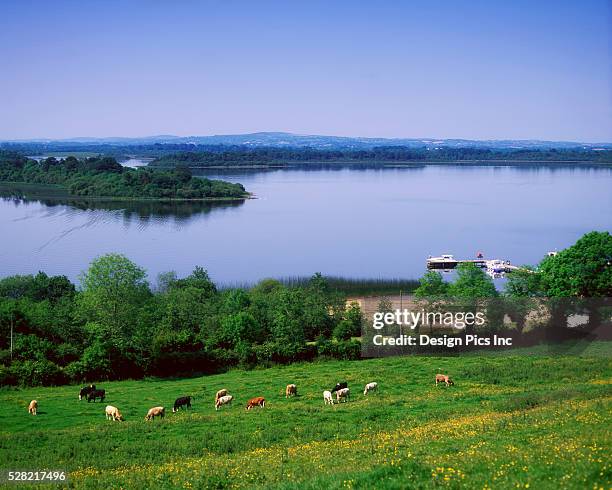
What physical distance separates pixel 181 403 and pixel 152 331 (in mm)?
6701

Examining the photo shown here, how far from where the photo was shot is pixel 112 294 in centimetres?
2330

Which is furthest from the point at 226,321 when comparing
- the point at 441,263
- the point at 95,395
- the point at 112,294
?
the point at 441,263

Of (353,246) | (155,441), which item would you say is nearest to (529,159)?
(353,246)

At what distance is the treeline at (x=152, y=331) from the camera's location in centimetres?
1977

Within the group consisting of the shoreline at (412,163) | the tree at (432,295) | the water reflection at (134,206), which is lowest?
the water reflection at (134,206)

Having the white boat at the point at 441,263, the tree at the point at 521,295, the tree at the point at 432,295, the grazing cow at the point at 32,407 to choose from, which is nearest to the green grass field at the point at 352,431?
the grazing cow at the point at 32,407

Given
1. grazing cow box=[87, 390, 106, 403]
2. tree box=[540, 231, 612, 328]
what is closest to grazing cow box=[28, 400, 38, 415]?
grazing cow box=[87, 390, 106, 403]

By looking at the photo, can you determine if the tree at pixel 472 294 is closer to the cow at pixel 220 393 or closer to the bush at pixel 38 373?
the cow at pixel 220 393

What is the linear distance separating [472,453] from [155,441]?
233 inches

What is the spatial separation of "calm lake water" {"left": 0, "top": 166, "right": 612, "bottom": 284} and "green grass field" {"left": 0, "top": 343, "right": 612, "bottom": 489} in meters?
21.4

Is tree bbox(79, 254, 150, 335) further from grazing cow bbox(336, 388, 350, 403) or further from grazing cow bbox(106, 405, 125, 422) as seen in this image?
grazing cow bbox(336, 388, 350, 403)

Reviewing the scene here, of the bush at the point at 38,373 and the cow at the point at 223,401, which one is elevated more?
the cow at the point at 223,401

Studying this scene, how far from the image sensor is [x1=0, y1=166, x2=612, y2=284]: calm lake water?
145ft

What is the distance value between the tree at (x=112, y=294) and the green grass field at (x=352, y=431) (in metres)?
3.53
